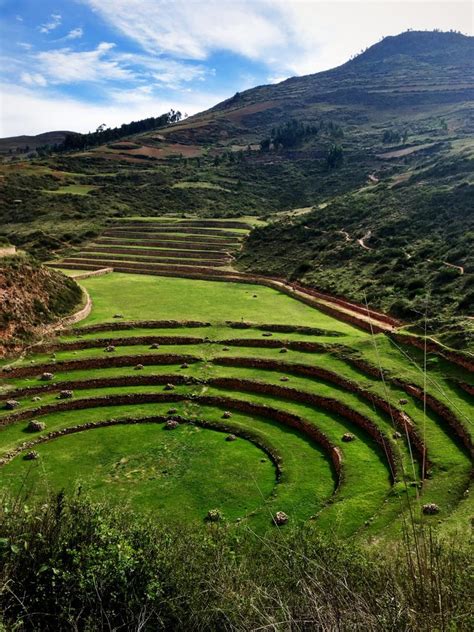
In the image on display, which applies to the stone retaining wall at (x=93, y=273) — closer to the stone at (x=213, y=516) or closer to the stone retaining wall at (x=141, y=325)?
the stone retaining wall at (x=141, y=325)

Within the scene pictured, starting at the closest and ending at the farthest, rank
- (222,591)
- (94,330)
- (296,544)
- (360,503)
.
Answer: (222,591) → (296,544) → (360,503) → (94,330)

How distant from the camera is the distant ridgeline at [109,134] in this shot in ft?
466

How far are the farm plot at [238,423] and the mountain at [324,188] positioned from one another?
5573mm

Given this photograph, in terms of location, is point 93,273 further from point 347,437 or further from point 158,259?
point 347,437

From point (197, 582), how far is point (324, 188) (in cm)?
9027

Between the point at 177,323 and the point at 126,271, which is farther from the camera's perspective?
the point at 126,271

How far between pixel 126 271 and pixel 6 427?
32723 mm

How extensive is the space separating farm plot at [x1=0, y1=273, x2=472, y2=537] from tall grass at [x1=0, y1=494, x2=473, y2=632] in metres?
2.22

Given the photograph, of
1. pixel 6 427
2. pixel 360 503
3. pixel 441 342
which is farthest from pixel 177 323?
pixel 360 503

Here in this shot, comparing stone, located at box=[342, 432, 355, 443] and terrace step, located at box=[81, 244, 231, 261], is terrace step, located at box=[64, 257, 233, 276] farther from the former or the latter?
stone, located at box=[342, 432, 355, 443]

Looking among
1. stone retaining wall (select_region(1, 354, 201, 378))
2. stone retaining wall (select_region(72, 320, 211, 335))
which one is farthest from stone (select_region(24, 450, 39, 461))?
stone retaining wall (select_region(72, 320, 211, 335))

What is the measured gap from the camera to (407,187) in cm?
6347

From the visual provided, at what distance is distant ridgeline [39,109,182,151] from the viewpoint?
141975 millimetres

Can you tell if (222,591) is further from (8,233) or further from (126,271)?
(8,233)
